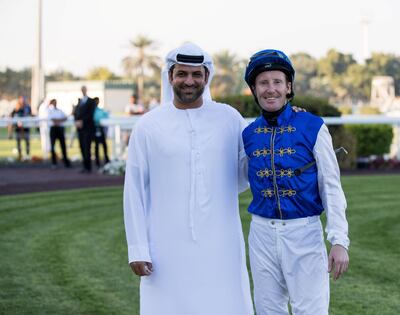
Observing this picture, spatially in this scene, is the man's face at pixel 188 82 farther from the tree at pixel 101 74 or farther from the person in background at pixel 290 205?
the tree at pixel 101 74

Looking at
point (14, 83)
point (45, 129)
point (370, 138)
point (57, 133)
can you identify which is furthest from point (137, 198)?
point (14, 83)

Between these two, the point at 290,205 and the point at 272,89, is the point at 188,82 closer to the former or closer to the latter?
the point at 272,89

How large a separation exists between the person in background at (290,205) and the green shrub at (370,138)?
1524 cm

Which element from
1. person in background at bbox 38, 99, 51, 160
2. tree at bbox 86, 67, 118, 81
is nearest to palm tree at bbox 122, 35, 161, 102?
tree at bbox 86, 67, 118, 81

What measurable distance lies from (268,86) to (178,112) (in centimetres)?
54

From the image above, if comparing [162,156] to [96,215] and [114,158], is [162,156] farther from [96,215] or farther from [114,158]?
[114,158]

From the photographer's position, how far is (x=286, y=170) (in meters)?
3.99

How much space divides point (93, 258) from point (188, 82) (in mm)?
4365

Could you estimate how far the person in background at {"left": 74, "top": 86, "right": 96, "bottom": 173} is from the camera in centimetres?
1845

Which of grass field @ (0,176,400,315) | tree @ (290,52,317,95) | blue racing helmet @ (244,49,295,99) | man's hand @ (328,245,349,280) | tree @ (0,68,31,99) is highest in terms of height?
tree @ (290,52,317,95)

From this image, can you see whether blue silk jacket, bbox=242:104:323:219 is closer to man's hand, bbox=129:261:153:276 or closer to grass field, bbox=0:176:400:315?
man's hand, bbox=129:261:153:276

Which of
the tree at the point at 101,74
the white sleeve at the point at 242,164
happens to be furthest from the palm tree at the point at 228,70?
the white sleeve at the point at 242,164

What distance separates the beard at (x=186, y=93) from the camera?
432 centimetres

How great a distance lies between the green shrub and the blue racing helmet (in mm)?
15196
